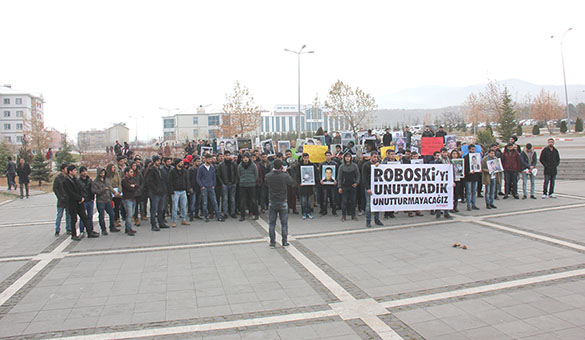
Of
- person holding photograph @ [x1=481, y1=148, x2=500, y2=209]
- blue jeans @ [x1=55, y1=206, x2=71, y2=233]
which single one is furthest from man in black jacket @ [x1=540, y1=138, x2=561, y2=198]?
blue jeans @ [x1=55, y1=206, x2=71, y2=233]

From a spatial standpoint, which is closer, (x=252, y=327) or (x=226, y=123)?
(x=252, y=327)

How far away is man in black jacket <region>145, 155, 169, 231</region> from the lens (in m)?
11.5

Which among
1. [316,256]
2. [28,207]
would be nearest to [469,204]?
[316,256]

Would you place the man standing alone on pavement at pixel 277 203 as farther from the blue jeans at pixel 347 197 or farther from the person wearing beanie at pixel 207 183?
the person wearing beanie at pixel 207 183

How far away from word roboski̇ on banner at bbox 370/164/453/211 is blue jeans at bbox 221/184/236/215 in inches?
168

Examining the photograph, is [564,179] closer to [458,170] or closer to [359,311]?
A: [458,170]

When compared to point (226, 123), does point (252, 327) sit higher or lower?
lower

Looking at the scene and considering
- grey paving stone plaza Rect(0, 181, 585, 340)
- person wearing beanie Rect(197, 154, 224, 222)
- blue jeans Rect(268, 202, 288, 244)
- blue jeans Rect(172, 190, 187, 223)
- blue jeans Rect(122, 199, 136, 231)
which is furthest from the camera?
person wearing beanie Rect(197, 154, 224, 222)

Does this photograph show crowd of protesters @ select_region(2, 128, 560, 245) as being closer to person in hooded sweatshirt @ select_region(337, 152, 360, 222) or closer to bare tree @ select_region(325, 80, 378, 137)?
person in hooded sweatshirt @ select_region(337, 152, 360, 222)

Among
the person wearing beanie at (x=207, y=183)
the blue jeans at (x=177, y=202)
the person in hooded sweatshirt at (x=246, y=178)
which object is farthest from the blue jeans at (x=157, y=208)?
the person in hooded sweatshirt at (x=246, y=178)

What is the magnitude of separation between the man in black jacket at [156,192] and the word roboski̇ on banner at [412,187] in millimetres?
5769

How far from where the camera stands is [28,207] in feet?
59.5

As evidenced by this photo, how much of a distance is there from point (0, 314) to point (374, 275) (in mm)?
5736

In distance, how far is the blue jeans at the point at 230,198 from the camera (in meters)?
12.9
